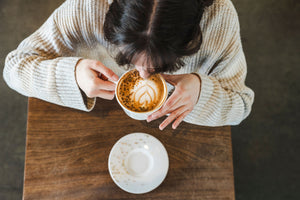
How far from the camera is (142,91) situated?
32.6 inches

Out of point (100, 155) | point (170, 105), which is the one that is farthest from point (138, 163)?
point (170, 105)

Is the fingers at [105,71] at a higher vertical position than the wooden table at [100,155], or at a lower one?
higher

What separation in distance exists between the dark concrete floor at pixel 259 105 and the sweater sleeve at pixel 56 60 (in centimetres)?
114

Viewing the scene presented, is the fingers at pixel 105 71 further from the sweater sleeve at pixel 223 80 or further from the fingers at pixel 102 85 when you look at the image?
the sweater sleeve at pixel 223 80

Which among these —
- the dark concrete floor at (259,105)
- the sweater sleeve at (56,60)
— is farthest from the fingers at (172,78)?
the dark concrete floor at (259,105)

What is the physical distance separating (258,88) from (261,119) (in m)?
0.28

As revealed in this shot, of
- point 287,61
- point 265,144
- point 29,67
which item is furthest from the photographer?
point 287,61

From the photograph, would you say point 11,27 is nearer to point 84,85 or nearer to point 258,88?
point 84,85

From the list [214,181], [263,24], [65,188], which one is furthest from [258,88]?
[65,188]

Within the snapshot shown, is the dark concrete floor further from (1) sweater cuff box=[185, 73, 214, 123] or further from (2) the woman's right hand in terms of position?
(2) the woman's right hand

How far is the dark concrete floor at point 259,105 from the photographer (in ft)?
6.31

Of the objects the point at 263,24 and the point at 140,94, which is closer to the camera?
the point at 140,94

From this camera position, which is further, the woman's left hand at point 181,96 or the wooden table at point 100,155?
the wooden table at point 100,155

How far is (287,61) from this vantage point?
2.18m
